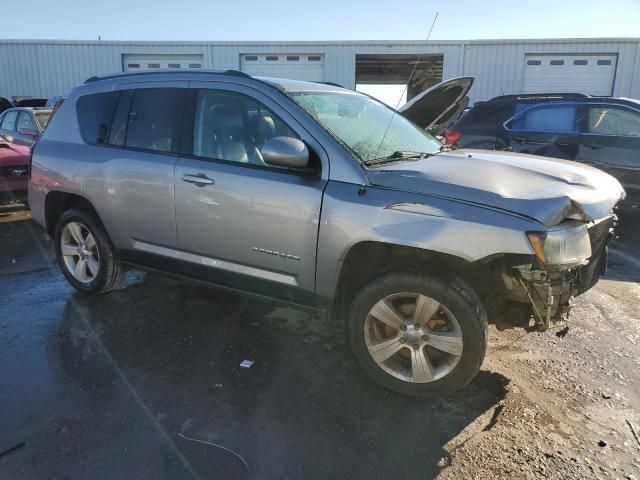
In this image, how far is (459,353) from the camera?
8.89 ft

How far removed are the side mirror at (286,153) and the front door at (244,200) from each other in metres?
0.13

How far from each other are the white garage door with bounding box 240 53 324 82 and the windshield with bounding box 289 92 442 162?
1488 centimetres

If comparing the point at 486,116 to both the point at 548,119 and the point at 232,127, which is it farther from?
the point at 232,127

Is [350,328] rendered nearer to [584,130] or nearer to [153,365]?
[153,365]

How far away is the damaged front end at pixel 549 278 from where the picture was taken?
244 cm

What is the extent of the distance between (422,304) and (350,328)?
481 mm

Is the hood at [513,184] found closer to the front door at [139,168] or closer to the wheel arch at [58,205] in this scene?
the front door at [139,168]

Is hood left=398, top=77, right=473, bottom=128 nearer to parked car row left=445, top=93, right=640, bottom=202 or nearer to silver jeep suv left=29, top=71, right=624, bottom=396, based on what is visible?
silver jeep suv left=29, top=71, right=624, bottom=396

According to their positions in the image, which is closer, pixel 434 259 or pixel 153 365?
pixel 434 259

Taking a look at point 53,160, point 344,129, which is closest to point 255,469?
point 344,129

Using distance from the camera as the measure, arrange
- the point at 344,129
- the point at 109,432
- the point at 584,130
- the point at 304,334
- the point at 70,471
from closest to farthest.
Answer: the point at 70,471, the point at 109,432, the point at 344,129, the point at 304,334, the point at 584,130

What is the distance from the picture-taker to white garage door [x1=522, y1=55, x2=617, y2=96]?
54.3ft

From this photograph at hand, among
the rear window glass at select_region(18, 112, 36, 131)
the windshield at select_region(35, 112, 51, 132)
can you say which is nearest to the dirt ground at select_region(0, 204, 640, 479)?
the windshield at select_region(35, 112, 51, 132)

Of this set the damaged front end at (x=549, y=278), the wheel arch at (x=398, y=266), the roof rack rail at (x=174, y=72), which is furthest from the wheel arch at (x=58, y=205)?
the damaged front end at (x=549, y=278)
